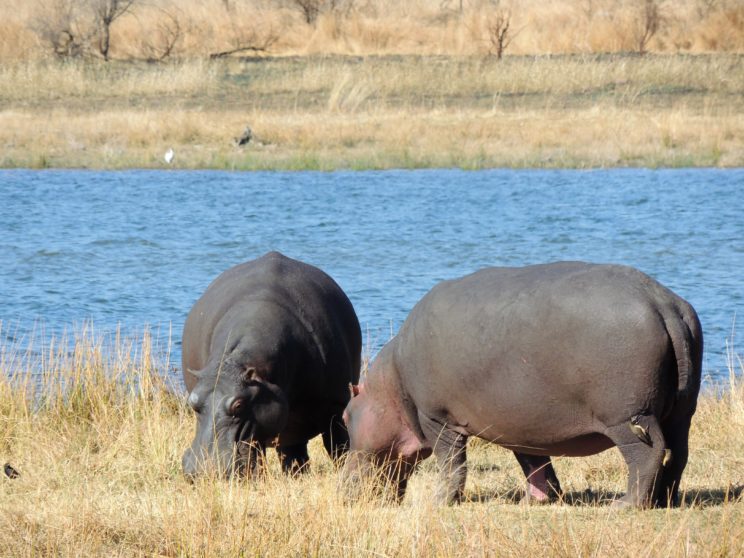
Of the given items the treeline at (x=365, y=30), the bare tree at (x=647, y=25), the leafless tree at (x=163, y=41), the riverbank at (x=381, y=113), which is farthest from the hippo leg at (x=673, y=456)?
the bare tree at (x=647, y=25)

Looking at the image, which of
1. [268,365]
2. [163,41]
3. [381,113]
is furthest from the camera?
[163,41]

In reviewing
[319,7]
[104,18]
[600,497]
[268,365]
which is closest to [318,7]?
[319,7]

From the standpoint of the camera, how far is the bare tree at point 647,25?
112 feet

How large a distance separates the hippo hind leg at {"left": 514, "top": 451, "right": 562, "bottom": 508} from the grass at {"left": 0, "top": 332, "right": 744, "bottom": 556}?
11 centimetres

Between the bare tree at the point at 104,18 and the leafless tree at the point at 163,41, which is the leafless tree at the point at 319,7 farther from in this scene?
the bare tree at the point at 104,18

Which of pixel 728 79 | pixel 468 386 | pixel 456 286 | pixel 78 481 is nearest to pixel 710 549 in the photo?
pixel 468 386

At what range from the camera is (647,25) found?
34250 millimetres

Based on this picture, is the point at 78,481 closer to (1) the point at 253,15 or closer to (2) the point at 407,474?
(2) the point at 407,474

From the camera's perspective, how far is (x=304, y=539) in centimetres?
475

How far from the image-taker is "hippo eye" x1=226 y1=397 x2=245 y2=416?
18.6 feet

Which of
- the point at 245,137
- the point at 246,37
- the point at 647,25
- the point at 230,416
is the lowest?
the point at 245,137

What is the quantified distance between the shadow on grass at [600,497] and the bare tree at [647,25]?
94.7 ft

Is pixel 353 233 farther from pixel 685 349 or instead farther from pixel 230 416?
pixel 685 349

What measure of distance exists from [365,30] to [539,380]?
32.8 m
